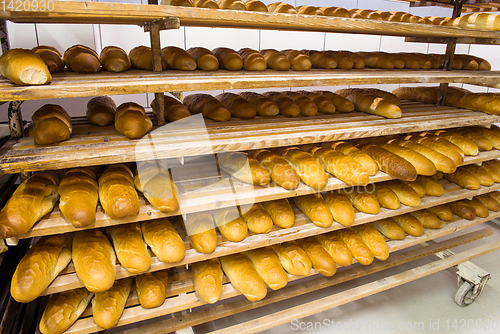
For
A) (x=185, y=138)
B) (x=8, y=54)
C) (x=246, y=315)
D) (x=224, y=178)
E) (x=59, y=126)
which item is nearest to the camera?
(x=8, y=54)

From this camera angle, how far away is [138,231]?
1853mm

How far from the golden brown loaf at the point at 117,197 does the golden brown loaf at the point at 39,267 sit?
0.38m

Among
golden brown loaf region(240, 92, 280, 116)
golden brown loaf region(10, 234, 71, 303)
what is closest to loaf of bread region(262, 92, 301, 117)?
golden brown loaf region(240, 92, 280, 116)

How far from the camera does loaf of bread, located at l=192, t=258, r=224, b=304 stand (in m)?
1.87

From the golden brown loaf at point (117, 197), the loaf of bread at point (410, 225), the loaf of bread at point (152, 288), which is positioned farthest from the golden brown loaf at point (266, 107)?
the loaf of bread at point (410, 225)

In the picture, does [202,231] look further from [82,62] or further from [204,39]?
[204,39]

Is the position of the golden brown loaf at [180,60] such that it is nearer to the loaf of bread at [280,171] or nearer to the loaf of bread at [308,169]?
the loaf of bread at [280,171]

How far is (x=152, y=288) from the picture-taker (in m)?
1.82

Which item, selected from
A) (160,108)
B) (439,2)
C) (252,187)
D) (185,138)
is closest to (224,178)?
(252,187)

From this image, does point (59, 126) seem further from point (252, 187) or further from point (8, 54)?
point (252, 187)

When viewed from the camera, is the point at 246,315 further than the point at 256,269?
Yes

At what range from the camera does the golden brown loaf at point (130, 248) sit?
163cm

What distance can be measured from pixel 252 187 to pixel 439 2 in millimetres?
2394

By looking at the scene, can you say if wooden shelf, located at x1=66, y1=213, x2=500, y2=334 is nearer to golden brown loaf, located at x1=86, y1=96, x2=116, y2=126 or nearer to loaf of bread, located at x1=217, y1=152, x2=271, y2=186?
loaf of bread, located at x1=217, y1=152, x2=271, y2=186
